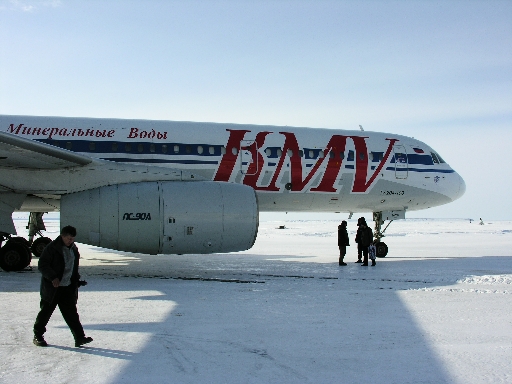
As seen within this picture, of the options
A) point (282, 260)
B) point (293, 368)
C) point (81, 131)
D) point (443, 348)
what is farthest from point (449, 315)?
point (81, 131)

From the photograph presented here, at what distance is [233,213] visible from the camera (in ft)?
38.2

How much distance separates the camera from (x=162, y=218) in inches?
443

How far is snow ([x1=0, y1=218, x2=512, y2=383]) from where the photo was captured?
4742 mm

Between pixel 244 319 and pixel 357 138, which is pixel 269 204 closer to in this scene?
pixel 357 138

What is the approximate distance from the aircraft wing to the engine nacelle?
86cm

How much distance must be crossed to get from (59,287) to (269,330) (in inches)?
109

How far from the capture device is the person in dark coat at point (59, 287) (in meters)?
5.50

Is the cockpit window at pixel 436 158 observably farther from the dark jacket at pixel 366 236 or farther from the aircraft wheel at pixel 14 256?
the aircraft wheel at pixel 14 256

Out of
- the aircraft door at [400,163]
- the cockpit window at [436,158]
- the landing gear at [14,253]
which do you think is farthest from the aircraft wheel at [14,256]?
the cockpit window at [436,158]

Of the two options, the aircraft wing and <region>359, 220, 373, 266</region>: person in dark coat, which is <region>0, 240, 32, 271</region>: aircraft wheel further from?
<region>359, 220, 373, 266</region>: person in dark coat

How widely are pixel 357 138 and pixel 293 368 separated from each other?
11.7 m

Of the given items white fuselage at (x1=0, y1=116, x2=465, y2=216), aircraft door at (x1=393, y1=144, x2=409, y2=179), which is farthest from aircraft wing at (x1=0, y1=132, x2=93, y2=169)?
aircraft door at (x1=393, y1=144, x2=409, y2=179)

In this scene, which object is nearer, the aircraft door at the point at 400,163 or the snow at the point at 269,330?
the snow at the point at 269,330

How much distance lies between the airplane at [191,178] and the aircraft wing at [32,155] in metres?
0.03
